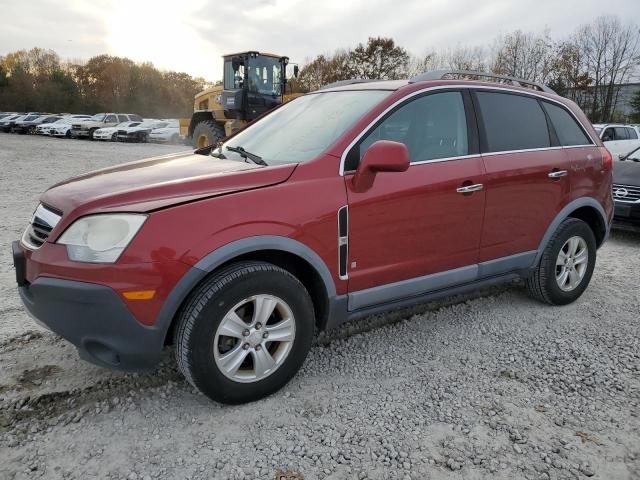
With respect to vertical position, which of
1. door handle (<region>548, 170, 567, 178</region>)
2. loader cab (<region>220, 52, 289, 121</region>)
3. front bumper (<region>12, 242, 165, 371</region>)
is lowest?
front bumper (<region>12, 242, 165, 371</region>)

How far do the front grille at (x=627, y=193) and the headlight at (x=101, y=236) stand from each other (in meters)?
6.58

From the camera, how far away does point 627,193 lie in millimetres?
6805

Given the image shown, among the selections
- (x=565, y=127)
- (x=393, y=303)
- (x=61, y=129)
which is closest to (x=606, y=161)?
(x=565, y=127)

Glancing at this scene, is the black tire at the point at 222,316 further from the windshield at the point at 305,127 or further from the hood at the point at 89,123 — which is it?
the hood at the point at 89,123

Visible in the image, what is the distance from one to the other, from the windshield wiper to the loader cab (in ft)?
37.9

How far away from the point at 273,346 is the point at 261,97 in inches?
532

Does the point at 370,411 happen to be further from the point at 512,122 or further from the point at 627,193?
the point at 627,193

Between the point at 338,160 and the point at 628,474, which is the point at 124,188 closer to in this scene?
the point at 338,160

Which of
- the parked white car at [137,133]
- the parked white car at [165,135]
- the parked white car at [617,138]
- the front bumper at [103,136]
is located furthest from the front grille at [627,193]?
the front bumper at [103,136]

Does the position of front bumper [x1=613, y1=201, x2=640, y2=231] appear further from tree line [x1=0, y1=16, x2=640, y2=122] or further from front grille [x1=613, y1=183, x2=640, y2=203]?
tree line [x1=0, y1=16, x2=640, y2=122]

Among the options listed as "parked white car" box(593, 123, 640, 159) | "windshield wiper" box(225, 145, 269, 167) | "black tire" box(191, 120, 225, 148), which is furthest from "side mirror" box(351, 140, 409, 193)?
"parked white car" box(593, 123, 640, 159)

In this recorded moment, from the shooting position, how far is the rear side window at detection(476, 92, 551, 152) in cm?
369

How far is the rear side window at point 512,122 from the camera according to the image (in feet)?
12.1

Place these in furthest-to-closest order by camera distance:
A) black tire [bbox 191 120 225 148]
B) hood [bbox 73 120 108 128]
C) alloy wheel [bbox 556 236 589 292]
Answer: hood [bbox 73 120 108 128], black tire [bbox 191 120 225 148], alloy wheel [bbox 556 236 589 292]
